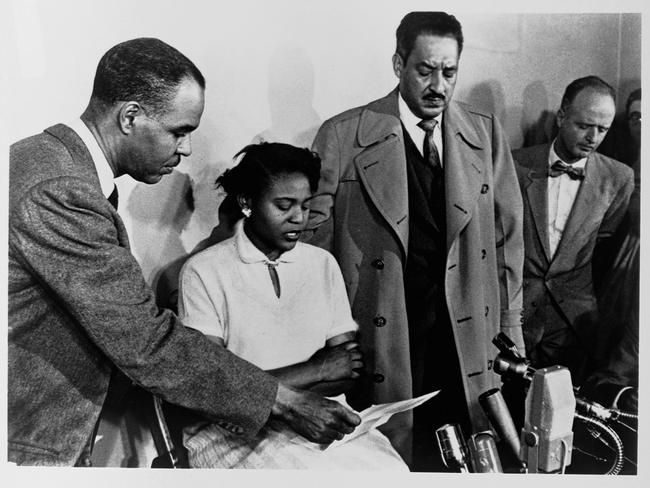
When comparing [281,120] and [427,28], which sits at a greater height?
[427,28]

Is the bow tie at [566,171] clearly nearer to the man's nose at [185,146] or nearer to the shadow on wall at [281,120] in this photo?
the shadow on wall at [281,120]

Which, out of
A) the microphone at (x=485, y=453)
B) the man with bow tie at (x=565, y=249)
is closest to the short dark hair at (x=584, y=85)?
the man with bow tie at (x=565, y=249)

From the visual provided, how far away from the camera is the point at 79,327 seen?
6.68 feet

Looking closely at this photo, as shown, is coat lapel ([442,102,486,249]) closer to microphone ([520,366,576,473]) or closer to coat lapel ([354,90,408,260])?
coat lapel ([354,90,408,260])

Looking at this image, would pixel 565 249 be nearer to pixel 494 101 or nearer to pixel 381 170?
pixel 494 101

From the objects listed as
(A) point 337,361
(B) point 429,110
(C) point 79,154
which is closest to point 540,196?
(B) point 429,110

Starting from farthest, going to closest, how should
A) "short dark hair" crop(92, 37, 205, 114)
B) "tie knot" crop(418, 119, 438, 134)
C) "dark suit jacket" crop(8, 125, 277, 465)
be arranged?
1. "tie knot" crop(418, 119, 438, 134)
2. "short dark hair" crop(92, 37, 205, 114)
3. "dark suit jacket" crop(8, 125, 277, 465)

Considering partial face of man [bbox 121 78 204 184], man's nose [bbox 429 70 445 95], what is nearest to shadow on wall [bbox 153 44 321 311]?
partial face of man [bbox 121 78 204 184]

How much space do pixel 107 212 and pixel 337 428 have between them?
2.82ft

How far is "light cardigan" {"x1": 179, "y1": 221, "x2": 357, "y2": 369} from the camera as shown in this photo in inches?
83.8

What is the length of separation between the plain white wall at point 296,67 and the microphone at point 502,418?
720 mm

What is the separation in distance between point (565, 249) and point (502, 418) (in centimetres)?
51

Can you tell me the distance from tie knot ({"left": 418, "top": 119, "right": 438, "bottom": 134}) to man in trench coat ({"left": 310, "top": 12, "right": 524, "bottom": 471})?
1cm

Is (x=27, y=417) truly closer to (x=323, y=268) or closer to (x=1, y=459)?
(x=1, y=459)
